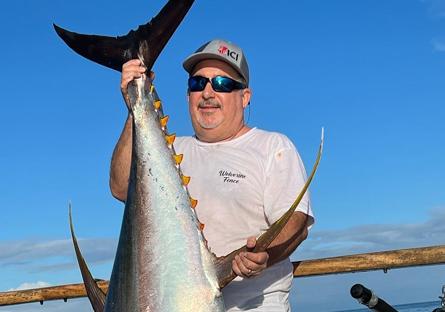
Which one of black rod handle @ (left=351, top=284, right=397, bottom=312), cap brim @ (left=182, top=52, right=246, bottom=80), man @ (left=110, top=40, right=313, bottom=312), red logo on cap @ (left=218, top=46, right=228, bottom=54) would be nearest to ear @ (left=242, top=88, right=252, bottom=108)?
man @ (left=110, top=40, right=313, bottom=312)

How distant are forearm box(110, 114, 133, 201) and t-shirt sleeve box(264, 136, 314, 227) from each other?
2.01 ft

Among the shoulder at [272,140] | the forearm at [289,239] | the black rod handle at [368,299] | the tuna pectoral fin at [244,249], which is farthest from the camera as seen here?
the black rod handle at [368,299]

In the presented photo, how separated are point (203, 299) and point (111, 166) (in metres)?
1.00

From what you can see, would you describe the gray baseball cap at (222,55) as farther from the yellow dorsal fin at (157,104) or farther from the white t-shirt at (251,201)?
the yellow dorsal fin at (157,104)

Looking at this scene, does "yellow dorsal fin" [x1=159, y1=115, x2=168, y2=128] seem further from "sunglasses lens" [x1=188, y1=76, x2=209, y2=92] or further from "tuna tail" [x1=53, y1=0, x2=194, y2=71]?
"sunglasses lens" [x1=188, y1=76, x2=209, y2=92]

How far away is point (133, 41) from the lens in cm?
288

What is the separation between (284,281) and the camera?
119 inches

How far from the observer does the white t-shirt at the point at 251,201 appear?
116 inches

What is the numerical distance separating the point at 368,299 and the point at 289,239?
43.4 inches

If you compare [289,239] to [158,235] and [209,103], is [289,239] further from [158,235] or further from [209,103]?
[209,103]

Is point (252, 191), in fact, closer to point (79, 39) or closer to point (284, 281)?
point (284, 281)

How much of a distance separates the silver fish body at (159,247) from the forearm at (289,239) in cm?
32

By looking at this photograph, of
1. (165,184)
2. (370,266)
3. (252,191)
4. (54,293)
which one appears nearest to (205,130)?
(252,191)

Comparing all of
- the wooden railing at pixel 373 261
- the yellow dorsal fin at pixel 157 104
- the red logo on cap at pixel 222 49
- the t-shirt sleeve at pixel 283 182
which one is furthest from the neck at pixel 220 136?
the wooden railing at pixel 373 261
